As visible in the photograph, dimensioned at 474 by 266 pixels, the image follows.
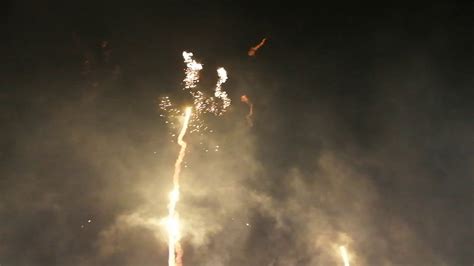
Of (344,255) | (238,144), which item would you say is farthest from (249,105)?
(344,255)

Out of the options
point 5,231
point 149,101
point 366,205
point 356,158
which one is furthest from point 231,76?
point 5,231

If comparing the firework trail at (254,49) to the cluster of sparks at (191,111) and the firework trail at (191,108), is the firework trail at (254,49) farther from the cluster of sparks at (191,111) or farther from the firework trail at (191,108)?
the firework trail at (191,108)

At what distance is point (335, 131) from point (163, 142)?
12.3ft

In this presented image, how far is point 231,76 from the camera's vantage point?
9.83 m

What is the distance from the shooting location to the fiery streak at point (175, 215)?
8.11 meters

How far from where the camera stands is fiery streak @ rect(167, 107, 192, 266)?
8.11 meters

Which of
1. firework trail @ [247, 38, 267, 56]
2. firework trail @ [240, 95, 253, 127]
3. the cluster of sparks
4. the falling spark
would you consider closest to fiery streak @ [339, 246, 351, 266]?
the cluster of sparks

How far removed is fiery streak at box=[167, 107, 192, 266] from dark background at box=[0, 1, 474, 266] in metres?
0.15

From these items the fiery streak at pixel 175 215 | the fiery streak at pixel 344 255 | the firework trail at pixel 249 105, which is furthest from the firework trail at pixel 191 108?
the fiery streak at pixel 344 255

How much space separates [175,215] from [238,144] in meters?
1.96

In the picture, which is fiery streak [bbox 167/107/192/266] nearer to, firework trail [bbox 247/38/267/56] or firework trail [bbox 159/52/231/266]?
firework trail [bbox 159/52/231/266]

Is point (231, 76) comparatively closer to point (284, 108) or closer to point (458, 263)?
point (284, 108)

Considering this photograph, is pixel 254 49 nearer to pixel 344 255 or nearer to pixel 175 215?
pixel 175 215

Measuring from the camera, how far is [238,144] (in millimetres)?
9336
